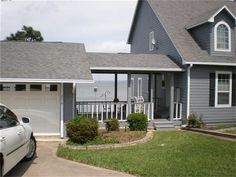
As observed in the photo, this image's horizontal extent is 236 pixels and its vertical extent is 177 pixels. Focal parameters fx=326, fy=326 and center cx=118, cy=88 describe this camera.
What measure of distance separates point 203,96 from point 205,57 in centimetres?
199

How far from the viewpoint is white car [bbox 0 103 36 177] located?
20.9 ft

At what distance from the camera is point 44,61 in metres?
14.1

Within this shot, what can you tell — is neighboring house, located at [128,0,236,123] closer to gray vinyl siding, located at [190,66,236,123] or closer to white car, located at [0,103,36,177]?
gray vinyl siding, located at [190,66,236,123]

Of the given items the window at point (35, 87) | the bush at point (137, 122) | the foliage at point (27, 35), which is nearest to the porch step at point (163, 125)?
the bush at point (137, 122)

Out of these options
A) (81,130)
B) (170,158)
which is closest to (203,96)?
(81,130)

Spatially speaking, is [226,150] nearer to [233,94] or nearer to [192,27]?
[233,94]

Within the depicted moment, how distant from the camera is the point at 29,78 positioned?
1271 cm

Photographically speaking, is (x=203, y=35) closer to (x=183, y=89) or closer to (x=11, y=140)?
(x=183, y=89)

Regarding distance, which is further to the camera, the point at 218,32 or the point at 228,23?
the point at 228,23

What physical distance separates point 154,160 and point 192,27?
11.0m

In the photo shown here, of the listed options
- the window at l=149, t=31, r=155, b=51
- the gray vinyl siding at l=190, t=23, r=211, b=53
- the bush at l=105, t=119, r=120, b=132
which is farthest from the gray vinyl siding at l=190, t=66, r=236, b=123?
the bush at l=105, t=119, r=120, b=132

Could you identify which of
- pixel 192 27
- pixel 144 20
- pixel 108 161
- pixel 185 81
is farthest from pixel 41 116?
pixel 144 20

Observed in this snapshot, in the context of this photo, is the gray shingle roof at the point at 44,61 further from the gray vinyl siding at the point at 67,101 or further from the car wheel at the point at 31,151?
the car wheel at the point at 31,151

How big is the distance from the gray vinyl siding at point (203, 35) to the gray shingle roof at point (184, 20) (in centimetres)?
26
